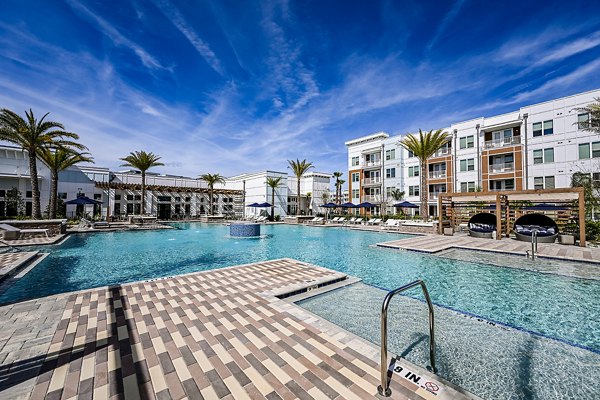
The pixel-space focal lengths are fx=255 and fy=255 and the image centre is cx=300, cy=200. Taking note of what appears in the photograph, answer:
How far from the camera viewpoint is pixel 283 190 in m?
46.5

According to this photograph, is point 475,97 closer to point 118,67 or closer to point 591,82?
point 591,82

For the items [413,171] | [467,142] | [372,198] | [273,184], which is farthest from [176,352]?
[273,184]

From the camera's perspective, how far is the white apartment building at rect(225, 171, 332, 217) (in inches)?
1764

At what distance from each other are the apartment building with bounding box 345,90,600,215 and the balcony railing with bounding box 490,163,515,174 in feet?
0.05

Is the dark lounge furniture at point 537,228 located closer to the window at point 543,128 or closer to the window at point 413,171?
the window at point 543,128

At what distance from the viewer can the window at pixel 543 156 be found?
2406cm

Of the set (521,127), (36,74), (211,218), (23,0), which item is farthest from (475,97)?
(211,218)

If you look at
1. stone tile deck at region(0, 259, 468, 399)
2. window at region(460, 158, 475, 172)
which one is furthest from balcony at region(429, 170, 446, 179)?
stone tile deck at region(0, 259, 468, 399)

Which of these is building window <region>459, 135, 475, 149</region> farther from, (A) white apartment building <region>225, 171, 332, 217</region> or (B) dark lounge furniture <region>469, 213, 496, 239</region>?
(A) white apartment building <region>225, 171, 332, 217</region>

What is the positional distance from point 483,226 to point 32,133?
32747mm

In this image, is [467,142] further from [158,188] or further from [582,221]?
[158,188]

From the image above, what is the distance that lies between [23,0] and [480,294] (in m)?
15.6

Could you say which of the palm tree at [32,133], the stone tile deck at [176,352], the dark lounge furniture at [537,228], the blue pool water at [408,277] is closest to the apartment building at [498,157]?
the dark lounge furniture at [537,228]

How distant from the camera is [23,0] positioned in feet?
25.6
